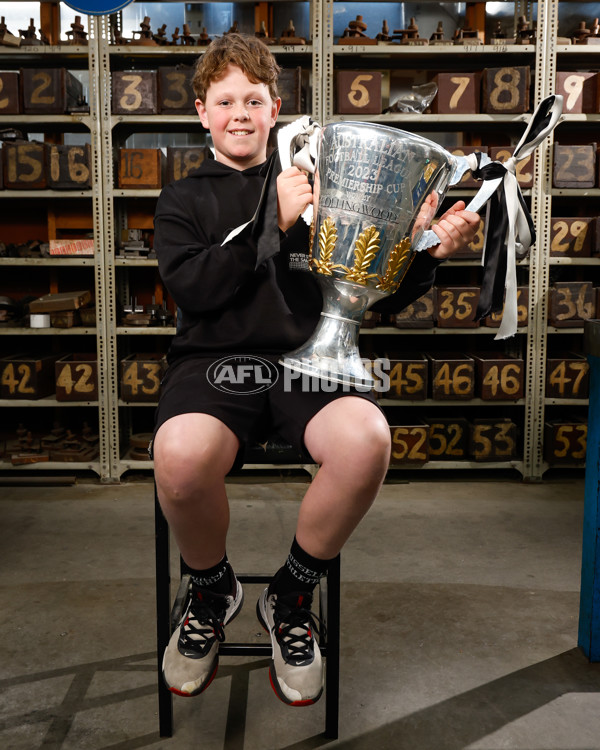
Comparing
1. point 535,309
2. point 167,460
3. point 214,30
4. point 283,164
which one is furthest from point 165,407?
point 214,30

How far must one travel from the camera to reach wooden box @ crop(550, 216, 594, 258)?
11.8 feet

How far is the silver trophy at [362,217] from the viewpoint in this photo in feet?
4.17

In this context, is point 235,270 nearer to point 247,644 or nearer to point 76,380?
point 247,644

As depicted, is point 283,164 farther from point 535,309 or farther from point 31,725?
point 535,309

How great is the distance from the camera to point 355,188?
128 centimetres

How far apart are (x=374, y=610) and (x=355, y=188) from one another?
1.51 m

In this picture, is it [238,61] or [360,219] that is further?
[238,61]

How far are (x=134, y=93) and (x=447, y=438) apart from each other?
237cm

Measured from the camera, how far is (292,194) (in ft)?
4.35

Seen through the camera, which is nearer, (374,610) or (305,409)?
(305,409)

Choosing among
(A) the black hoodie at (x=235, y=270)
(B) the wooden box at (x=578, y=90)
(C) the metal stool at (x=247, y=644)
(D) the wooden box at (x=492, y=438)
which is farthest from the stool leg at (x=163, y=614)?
(B) the wooden box at (x=578, y=90)

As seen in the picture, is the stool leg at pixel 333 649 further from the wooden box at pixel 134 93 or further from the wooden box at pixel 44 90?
the wooden box at pixel 44 90

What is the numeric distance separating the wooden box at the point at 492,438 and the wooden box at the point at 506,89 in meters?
1.58

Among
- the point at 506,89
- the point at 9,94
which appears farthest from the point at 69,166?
the point at 506,89
